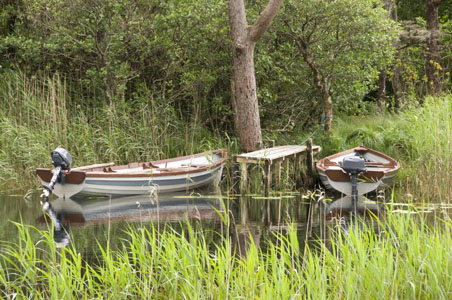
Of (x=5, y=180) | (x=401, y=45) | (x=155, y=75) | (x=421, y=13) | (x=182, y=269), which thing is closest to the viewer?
(x=182, y=269)

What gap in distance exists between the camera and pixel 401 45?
20922 millimetres

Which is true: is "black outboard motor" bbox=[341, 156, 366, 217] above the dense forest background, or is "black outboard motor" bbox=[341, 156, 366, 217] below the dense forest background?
below

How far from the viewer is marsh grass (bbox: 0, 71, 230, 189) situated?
510 inches

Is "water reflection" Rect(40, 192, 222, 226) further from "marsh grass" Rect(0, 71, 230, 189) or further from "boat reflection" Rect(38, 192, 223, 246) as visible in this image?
"marsh grass" Rect(0, 71, 230, 189)

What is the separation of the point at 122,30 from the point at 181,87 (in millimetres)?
1985

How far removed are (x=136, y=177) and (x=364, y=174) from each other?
4162mm

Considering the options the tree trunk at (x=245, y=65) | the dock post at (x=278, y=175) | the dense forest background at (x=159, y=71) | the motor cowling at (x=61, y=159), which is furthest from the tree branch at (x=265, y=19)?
the motor cowling at (x=61, y=159)

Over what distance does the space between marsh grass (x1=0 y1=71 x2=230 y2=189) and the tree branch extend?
105 inches

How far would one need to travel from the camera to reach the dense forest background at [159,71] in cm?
1372

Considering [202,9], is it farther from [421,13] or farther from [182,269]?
[421,13]

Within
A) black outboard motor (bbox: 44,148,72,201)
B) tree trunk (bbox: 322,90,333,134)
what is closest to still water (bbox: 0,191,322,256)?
black outboard motor (bbox: 44,148,72,201)

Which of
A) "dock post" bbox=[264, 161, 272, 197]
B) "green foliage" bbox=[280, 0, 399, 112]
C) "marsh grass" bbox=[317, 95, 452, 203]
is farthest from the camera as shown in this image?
"green foliage" bbox=[280, 0, 399, 112]

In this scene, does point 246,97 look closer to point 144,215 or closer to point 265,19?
point 265,19

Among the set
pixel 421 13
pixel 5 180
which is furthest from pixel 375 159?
pixel 421 13
